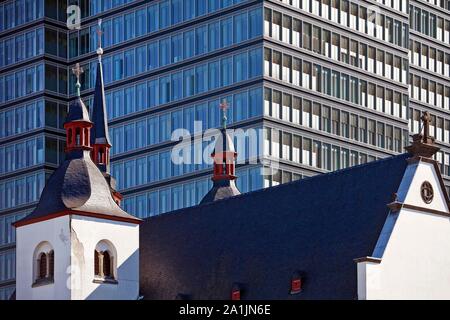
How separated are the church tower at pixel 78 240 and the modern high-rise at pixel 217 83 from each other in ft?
142

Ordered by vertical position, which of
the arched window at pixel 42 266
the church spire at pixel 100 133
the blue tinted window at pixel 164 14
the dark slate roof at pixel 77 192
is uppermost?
the blue tinted window at pixel 164 14

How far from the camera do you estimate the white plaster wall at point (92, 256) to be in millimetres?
94812

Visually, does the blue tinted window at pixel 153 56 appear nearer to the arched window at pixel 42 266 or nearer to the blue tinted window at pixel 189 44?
the blue tinted window at pixel 189 44

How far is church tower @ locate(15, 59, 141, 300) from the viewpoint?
9494 cm

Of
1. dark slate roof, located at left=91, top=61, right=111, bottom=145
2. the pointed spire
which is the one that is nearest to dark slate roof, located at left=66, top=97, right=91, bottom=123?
dark slate roof, located at left=91, top=61, right=111, bottom=145

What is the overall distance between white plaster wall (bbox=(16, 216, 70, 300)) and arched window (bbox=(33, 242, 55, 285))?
0.80 ft

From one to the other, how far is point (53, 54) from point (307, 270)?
84.7 m

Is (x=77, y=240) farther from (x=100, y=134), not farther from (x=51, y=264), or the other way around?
(x=100, y=134)

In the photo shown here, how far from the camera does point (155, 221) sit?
10656 cm

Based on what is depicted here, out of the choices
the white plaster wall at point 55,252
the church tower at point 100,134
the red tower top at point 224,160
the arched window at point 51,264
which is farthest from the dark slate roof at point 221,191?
the arched window at point 51,264

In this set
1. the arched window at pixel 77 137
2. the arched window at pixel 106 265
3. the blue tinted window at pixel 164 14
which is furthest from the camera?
the blue tinted window at pixel 164 14
